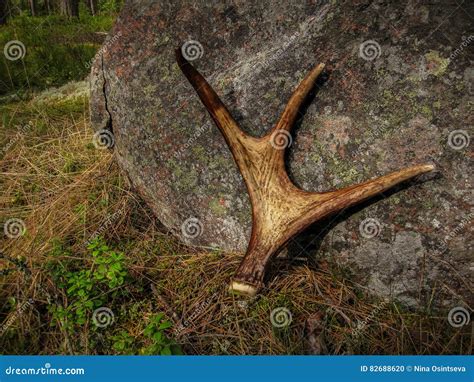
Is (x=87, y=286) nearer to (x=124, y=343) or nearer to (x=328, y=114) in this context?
(x=124, y=343)

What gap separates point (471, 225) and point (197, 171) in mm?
1666

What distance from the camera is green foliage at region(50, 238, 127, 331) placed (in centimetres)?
229

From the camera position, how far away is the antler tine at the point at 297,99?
2438 mm

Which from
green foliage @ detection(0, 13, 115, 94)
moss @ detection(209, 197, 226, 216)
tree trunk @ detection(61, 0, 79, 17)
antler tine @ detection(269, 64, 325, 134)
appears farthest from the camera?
tree trunk @ detection(61, 0, 79, 17)

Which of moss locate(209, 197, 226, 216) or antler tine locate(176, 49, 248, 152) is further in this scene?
moss locate(209, 197, 226, 216)

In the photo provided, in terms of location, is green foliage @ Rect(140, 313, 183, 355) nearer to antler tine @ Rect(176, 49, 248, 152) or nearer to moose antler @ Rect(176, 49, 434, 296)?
moose antler @ Rect(176, 49, 434, 296)

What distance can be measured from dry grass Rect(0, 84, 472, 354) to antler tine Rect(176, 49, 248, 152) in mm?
781

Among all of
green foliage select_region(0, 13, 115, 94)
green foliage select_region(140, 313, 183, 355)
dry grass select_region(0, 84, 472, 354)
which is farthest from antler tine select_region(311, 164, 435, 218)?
green foliage select_region(0, 13, 115, 94)

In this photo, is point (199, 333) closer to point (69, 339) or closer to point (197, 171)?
point (69, 339)

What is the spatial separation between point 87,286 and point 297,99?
1.62 m

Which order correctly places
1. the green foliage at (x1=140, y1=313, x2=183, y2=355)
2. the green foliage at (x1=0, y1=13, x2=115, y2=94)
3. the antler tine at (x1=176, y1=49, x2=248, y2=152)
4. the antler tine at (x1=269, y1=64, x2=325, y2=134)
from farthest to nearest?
the green foliage at (x1=0, y1=13, x2=115, y2=94), the antler tine at (x1=176, y1=49, x2=248, y2=152), the antler tine at (x1=269, y1=64, x2=325, y2=134), the green foliage at (x1=140, y1=313, x2=183, y2=355)

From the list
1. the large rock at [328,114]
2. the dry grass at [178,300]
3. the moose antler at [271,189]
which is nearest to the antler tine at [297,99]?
the moose antler at [271,189]

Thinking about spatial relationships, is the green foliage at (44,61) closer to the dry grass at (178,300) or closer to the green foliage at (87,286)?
the dry grass at (178,300)

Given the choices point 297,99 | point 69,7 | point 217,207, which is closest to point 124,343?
point 217,207
